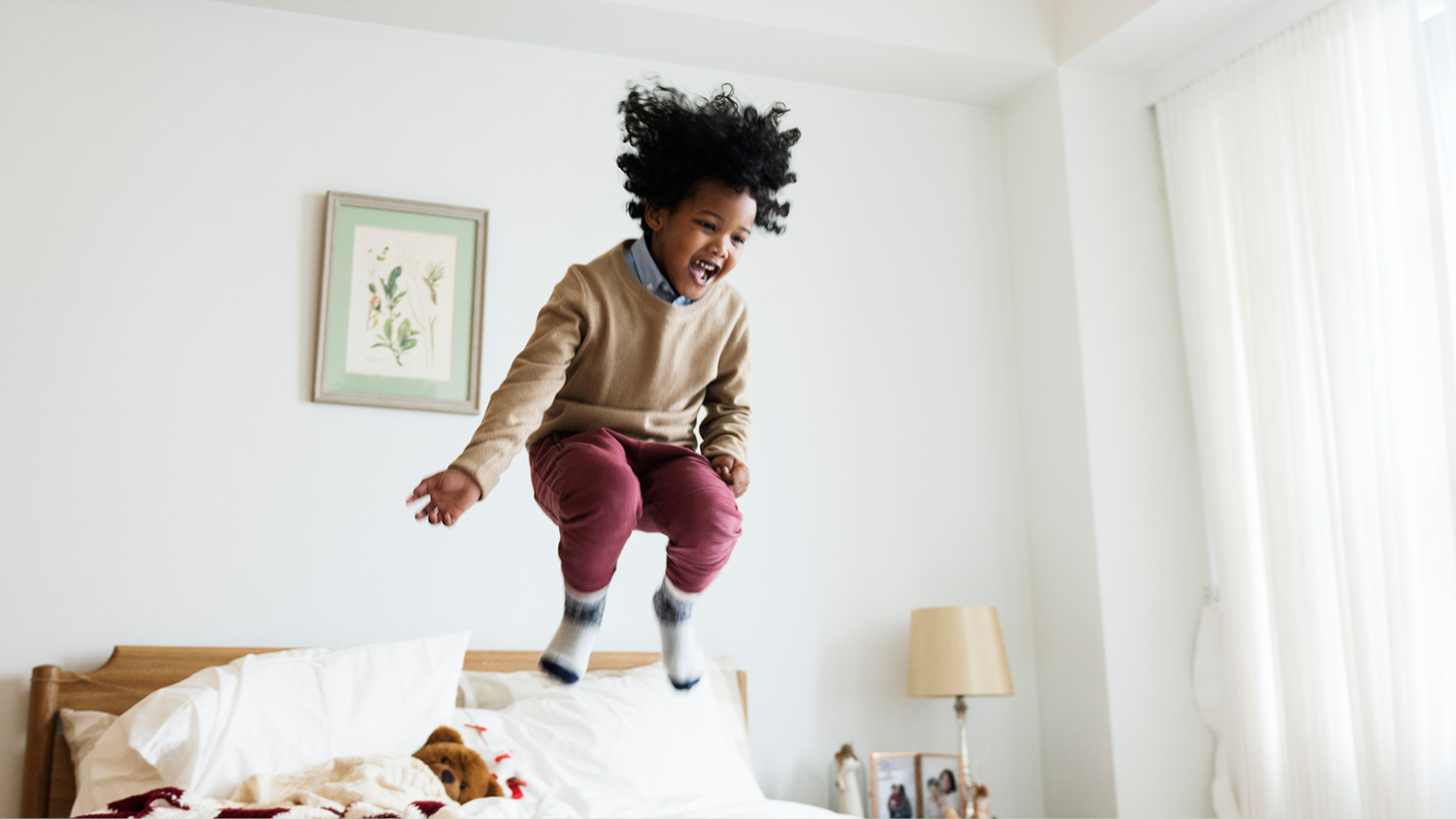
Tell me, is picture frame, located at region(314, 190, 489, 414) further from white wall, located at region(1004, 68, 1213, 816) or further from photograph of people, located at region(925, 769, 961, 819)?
white wall, located at region(1004, 68, 1213, 816)

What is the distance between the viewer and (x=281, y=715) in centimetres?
241

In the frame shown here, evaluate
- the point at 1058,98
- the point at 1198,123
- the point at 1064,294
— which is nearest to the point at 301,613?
the point at 1064,294

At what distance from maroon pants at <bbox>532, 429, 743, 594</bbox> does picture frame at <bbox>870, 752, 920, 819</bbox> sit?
6.94 feet

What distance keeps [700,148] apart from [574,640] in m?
0.53

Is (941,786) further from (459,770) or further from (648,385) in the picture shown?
(648,385)

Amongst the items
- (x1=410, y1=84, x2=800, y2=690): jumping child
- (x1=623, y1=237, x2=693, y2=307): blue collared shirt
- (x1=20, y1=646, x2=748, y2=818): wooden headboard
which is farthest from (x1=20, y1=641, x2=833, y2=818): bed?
(x1=623, y1=237, x2=693, y2=307): blue collared shirt

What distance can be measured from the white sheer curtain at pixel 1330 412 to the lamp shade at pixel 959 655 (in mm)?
686

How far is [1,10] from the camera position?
116 inches

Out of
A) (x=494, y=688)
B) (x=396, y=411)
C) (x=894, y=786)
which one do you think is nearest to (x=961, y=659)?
(x=894, y=786)

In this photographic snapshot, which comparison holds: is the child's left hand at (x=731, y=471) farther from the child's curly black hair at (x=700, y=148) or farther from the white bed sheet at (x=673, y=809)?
the white bed sheet at (x=673, y=809)

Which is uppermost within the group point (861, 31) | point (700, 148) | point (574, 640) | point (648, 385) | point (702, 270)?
point (861, 31)

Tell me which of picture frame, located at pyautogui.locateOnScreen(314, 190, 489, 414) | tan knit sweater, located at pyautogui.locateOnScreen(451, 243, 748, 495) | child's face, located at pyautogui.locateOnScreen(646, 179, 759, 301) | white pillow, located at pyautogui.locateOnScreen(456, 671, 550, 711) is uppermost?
picture frame, located at pyautogui.locateOnScreen(314, 190, 489, 414)

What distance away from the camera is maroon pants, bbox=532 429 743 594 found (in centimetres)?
115

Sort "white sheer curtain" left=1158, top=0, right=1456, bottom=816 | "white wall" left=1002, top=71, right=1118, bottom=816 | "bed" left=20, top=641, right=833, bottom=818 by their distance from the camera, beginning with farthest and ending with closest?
"white wall" left=1002, top=71, right=1118, bottom=816 → "white sheer curtain" left=1158, top=0, right=1456, bottom=816 → "bed" left=20, top=641, right=833, bottom=818
